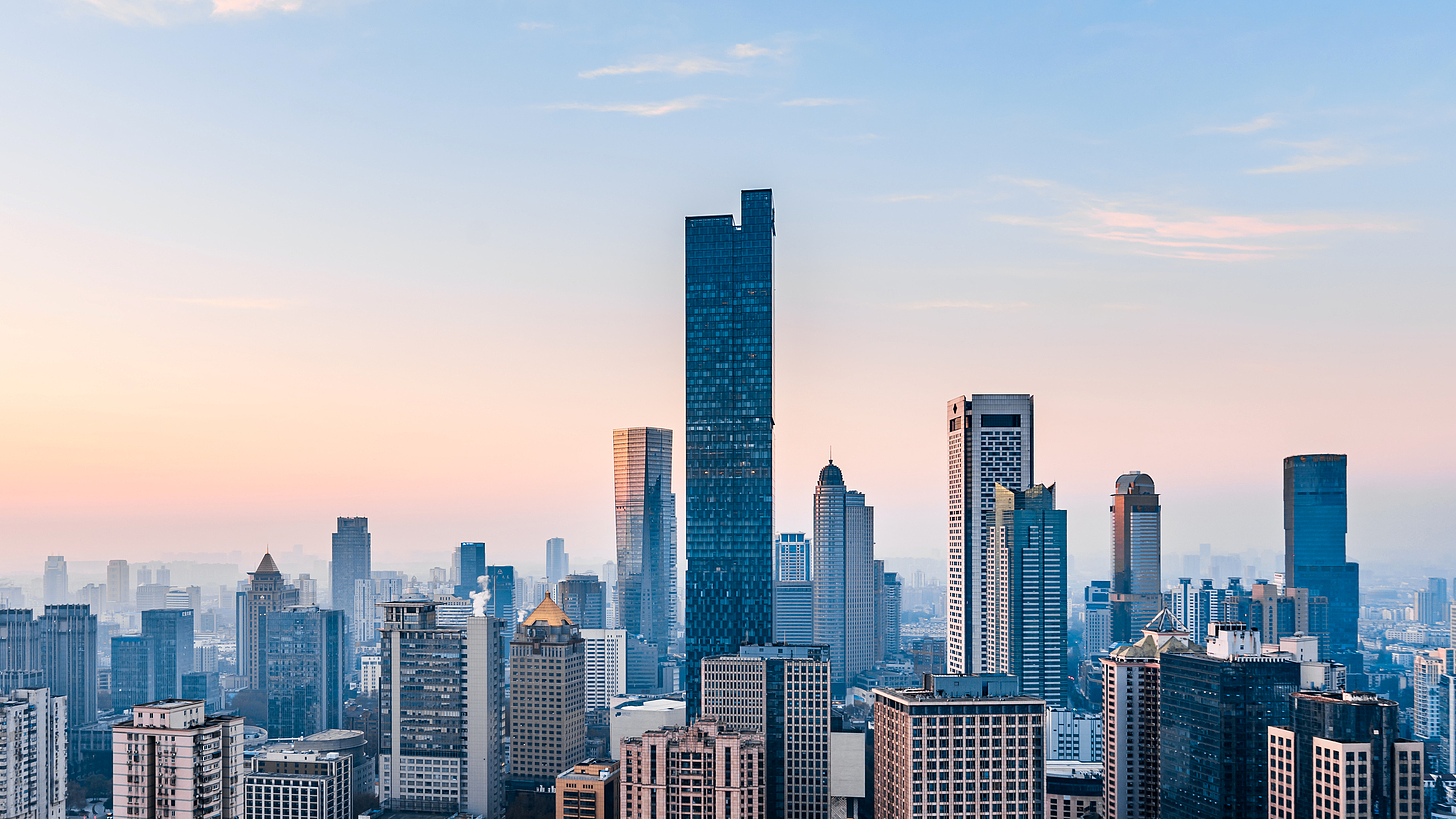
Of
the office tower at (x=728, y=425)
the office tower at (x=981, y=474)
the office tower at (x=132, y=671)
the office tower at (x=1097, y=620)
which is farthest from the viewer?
the office tower at (x=1097, y=620)

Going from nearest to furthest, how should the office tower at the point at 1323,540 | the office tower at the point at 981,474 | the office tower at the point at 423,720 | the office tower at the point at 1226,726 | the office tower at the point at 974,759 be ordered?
the office tower at the point at 974,759 < the office tower at the point at 1226,726 < the office tower at the point at 423,720 < the office tower at the point at 981,474 < the office tower at the point at 1323,540

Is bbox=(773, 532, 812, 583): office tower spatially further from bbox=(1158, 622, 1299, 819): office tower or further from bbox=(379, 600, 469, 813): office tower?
bbox=(1158, 622, 1299, 819): office tower

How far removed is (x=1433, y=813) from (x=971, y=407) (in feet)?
140

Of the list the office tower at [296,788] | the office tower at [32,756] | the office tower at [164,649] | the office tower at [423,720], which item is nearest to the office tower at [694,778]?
the office tower at [296,788]

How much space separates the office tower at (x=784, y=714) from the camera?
197 feet

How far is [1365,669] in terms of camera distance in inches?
3802

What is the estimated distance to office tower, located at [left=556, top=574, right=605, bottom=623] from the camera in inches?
5231

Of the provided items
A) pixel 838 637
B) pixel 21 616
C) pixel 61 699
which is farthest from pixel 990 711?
pixel 838 637

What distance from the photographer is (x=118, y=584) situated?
433 ft

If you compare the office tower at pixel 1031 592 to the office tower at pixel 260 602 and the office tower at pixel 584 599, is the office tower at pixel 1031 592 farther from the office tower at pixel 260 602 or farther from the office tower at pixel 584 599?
the office tower at pixel 260 602

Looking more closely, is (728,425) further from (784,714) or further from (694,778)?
(694,778)

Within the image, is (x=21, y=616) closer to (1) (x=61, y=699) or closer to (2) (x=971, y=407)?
(1) (x=61, y=699)

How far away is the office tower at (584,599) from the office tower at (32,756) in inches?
2942

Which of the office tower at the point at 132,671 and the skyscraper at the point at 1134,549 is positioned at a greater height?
the skyscraper at the point at 1134,549
